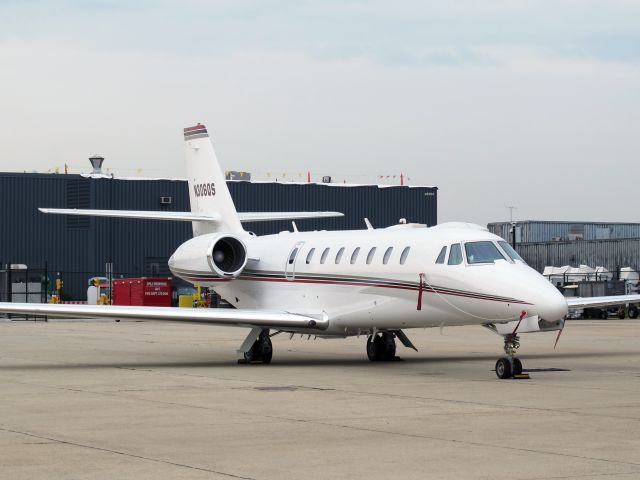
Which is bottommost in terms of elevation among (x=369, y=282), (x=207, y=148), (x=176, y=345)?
(x=176, y=345)

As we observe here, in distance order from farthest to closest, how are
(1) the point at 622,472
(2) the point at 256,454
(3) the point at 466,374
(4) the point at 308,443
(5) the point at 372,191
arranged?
(5) the point at 372,191 < (3) the point at 466,374 < (4) the point at 308,443 < (2) the point at 256,454 < (1) the point at 622,472

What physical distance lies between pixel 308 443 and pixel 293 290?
1288 cm

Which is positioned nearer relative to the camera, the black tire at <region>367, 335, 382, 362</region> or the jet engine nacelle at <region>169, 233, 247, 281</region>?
the black tire at <region>367, 335, 382, 362</region>

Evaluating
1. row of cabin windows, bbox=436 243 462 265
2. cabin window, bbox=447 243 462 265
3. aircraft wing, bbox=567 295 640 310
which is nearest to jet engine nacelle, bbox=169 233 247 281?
row of cabin windows, bbox=436 243 462 265

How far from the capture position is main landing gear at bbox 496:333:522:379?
18438 millimetres

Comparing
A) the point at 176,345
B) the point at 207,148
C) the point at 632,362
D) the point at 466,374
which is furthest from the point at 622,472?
the point at 176,345

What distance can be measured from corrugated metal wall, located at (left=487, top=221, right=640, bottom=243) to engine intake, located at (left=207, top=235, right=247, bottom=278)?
80050mm

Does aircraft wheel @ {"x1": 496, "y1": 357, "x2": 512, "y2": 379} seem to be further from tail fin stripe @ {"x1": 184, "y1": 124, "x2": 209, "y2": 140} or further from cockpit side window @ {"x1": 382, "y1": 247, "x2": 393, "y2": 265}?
tail fin stripe @ {"x1": 184, "y1": 124, "x2": 209, "y2": 140}

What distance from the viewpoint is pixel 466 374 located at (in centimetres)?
1978

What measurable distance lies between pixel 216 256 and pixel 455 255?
275 inches

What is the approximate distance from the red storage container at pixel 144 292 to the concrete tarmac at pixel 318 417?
25.4 metres

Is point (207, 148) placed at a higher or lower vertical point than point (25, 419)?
higher

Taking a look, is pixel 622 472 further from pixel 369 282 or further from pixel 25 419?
pixel 369 282

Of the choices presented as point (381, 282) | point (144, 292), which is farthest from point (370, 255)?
point (144, 292)
